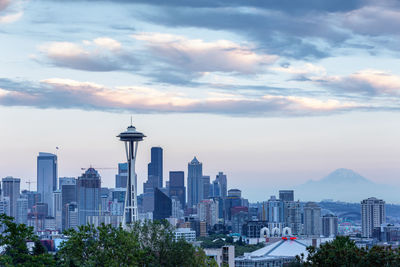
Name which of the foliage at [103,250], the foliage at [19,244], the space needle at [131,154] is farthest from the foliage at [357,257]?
the space needle at [131,154]

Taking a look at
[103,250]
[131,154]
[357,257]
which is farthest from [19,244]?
[131,154]

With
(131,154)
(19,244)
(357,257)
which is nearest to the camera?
(19,244)

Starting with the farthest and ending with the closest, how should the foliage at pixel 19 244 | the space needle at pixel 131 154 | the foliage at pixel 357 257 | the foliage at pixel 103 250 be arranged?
the space needle at pixel 131 154, the foliage at pixel 103 250, the foliage at pixel 357 257, the foliage at pixel 19 244

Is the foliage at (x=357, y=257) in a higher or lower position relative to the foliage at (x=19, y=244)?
lower

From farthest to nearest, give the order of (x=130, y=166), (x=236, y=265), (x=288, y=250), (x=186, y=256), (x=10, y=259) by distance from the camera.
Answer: (x=130, y=166) → (x=288, y=250) → (x=236, y=265) → (x=186, y=256) → (x=10, y=259)

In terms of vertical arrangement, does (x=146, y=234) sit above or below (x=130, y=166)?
below

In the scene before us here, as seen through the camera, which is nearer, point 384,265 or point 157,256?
point 384,265

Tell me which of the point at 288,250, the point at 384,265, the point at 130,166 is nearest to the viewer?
the point at 384,265

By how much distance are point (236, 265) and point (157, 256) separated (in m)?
76.1

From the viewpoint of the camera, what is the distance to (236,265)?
127 metres

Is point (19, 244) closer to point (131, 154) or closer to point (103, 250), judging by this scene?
point (103, 250)

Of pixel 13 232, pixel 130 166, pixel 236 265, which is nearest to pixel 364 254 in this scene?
pixel 13 232

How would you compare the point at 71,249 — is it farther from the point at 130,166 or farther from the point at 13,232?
the point at 130,166

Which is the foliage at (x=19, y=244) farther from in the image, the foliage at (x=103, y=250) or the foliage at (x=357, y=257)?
the foliage at (x=357, y=257)
